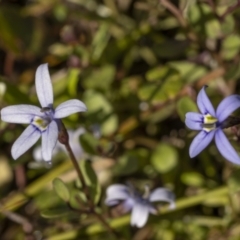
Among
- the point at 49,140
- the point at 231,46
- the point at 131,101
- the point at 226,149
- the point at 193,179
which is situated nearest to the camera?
the point at 226,149

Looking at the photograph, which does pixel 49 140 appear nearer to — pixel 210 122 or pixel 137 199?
pixel 210 122

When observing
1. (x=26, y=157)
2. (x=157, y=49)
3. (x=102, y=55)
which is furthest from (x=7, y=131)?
(x=157, y=49)

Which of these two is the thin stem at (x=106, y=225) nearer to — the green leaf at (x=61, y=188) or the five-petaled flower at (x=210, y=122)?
the green leaf at (x=61, y=188)

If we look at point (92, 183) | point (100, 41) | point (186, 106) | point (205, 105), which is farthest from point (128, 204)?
point (100, 41)

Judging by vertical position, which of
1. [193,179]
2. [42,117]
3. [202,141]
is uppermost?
[42,117]

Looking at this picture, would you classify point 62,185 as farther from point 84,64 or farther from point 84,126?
point 84,64

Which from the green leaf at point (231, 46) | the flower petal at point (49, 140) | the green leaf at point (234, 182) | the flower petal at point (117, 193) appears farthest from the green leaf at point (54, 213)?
the green leaf at point (231, 46)

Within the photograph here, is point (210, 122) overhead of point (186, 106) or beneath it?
overhead
